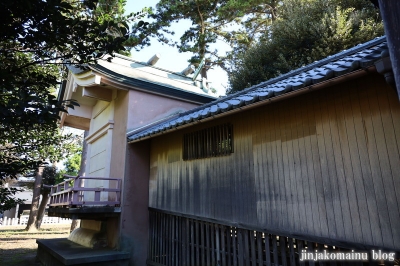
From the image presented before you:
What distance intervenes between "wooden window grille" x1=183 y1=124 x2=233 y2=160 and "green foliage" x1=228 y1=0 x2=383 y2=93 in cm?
682

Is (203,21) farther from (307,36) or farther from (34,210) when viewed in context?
(34,210)

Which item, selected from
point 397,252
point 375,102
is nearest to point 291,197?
point 397,252

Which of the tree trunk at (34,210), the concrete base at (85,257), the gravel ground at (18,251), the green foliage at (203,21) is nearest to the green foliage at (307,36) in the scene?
the green foliage at (203,21)

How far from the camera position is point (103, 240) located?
8047 millimetres

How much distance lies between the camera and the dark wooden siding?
316cm

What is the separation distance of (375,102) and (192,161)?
4.01 meters

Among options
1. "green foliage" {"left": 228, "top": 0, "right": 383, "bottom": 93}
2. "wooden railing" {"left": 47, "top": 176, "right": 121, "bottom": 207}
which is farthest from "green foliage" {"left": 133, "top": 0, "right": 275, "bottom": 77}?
"wooden railing" {"left": 47, "top": 176, "right": 121, "bottom": 207}

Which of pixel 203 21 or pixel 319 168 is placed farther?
pixel 203 21

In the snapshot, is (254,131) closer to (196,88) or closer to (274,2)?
(196,88)

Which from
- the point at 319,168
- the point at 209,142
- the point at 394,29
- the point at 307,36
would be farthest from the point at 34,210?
the point at 394,29

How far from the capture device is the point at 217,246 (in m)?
5.29

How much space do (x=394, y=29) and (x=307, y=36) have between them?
10.7 m

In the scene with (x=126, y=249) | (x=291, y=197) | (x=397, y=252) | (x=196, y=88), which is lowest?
(x=126, y=249)

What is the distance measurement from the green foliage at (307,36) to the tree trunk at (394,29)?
9418mm
